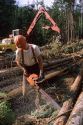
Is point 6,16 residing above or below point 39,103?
above

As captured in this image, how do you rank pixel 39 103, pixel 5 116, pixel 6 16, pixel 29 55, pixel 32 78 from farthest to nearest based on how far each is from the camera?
pixel 6 16
pixel 39 103
pixel 32 78
pixel 29 55
pixel 5 116

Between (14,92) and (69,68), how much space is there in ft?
14.3

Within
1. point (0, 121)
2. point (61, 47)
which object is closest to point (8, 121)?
point (0, 121)

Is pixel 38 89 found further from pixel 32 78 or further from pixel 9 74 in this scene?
pixel 9 74

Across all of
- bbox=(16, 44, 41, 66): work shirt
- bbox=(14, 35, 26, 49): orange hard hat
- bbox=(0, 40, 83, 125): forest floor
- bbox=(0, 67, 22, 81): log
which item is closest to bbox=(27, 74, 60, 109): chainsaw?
bbox=(0, 40, 83, 125): forest floor

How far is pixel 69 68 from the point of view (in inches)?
555

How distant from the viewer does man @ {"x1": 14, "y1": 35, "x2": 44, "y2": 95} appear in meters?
7.92

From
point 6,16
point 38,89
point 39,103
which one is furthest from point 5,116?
point 6,16

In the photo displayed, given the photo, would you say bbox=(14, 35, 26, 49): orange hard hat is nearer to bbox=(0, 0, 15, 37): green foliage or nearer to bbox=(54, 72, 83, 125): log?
bbox=(54, 72, 83, 125): log

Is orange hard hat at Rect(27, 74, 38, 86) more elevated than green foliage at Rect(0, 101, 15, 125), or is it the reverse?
orange hard hat at Rect(27, 74, 38, 86)

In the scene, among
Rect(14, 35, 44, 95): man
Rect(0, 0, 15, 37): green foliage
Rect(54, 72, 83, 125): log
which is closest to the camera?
Rect(54, 72, 83, 125): log

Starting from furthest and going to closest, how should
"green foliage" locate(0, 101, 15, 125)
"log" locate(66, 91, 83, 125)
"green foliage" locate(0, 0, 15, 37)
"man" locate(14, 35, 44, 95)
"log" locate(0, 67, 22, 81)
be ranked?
"green foliage" locate(0, 0, 15, 37) → "log" locate(0, 67, 22, 81) → "man" locate(14, 35, 44, 95) → "green foliage" locate(0, 101, 15, 125) → "log" locate(66, 91, 83, 125)

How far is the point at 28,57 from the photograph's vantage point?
817 centimetres

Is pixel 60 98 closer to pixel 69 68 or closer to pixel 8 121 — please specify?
pixel 8 121
